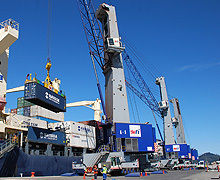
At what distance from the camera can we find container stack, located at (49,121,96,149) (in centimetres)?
3669

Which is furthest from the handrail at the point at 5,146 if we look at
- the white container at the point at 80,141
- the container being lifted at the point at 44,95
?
the white container at the point at 80,141

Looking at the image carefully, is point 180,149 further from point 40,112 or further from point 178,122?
point 40,112

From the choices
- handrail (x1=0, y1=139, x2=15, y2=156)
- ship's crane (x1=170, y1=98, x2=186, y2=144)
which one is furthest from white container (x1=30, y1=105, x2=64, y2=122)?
ship's crane (x1=170, y1=98, x2=186, y2=144)

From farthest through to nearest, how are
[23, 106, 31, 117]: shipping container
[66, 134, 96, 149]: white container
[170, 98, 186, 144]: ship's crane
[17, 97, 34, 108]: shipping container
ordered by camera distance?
[170, 98, 186, 144]: ship's crane
[17, 97, 34, 108]: shipping container
[23, 106, 31, 117]: shipping container
[66, 134, 96, 149]: white container

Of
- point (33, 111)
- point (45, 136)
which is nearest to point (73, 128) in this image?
point (45, 136)

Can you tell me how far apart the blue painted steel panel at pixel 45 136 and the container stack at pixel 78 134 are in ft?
4.14

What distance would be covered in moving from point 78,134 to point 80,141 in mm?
1202

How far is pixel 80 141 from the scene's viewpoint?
127ft

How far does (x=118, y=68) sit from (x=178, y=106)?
1585 inches

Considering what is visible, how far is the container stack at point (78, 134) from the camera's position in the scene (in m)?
36.7

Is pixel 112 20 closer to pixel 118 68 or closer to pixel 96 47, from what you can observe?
pixel 96 47

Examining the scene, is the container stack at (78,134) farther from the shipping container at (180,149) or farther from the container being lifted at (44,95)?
the shipping container at (180,149)

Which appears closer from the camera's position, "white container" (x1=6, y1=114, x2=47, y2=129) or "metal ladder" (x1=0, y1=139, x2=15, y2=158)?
"metal ladder" (x1=0, y1=139, x2=15, y2=158)

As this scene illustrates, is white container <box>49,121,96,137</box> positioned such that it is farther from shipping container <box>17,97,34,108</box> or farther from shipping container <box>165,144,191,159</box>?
shipping container <box>165,144,191,159</box>
